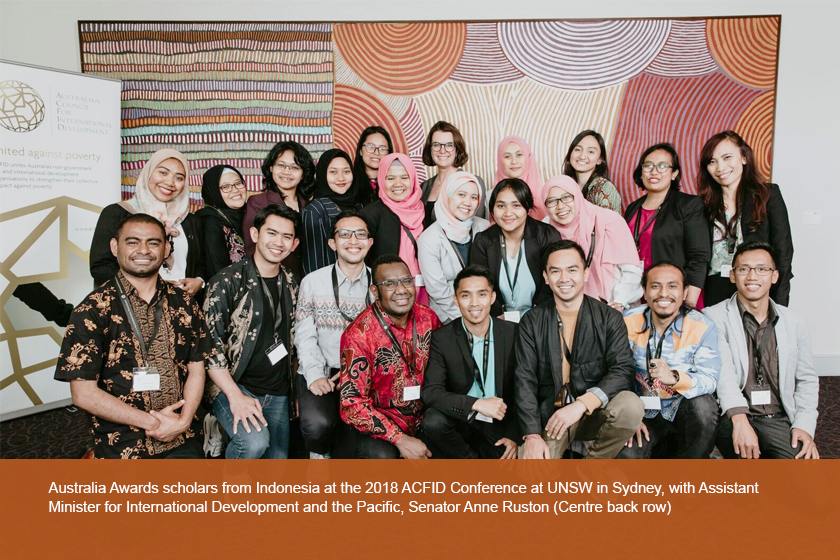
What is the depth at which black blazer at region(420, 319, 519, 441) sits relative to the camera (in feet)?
8.12

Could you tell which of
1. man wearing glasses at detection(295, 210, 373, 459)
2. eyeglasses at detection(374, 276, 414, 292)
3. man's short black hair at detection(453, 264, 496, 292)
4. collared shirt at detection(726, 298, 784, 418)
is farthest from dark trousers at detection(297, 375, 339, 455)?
collared shirt at detection(726, 298, 784, 418)

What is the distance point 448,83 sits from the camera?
4.26m

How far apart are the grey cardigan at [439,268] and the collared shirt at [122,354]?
1304 millimetres

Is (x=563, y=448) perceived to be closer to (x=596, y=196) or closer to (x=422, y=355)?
(x=422, y=355)

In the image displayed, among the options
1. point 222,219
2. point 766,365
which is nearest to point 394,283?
point 222,219

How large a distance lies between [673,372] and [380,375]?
4.67 feet

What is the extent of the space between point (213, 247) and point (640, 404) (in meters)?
2.49

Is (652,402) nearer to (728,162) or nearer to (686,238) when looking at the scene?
(686,238)

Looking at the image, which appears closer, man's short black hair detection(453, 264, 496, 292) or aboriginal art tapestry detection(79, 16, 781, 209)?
man's short black hair detection(453, 264, 496, 292)

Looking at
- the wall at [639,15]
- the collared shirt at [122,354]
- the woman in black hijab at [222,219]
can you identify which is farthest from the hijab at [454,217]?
the wall at [639,15]
